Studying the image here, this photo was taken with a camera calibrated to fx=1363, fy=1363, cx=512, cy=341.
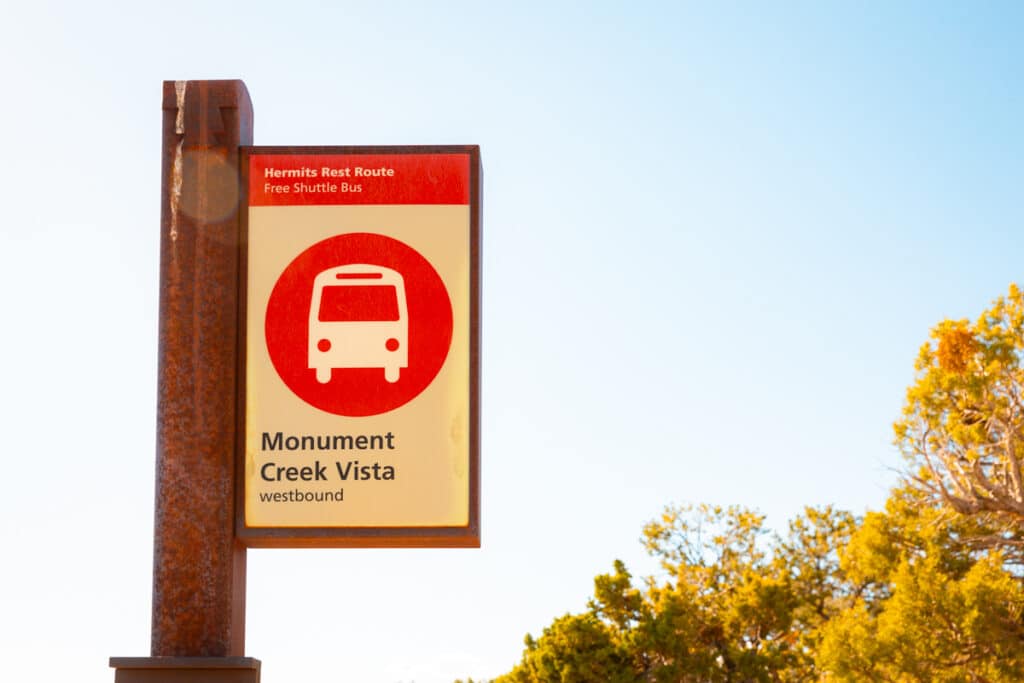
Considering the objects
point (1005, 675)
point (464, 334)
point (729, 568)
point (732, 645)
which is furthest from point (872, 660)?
point (464, 334)

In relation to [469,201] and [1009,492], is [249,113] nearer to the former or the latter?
[469,201]

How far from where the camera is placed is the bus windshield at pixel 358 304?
6.25 m

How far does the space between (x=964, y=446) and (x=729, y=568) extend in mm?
16118

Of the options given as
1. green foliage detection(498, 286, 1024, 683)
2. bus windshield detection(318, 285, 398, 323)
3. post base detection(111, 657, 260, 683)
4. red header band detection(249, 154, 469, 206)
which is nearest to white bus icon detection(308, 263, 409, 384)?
bus windshield detection(318, 285, 398, 323)

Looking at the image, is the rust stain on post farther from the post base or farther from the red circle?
the red circle

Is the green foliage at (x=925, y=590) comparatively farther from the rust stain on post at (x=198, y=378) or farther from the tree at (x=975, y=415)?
the rust stain on post at (x=198, y=378)

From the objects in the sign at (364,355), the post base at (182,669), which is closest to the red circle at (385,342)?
the sign at (364,355)

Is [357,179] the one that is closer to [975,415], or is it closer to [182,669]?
[182,669]

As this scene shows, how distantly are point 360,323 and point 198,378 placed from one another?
0.78 metres

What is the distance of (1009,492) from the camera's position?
3425 centimetres

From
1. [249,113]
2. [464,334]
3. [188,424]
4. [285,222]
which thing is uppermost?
[249,113]

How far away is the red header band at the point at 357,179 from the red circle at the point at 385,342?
0.22 metres

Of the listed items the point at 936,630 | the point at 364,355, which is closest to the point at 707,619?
the point at 936,630

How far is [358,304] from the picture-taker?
20.6ft
